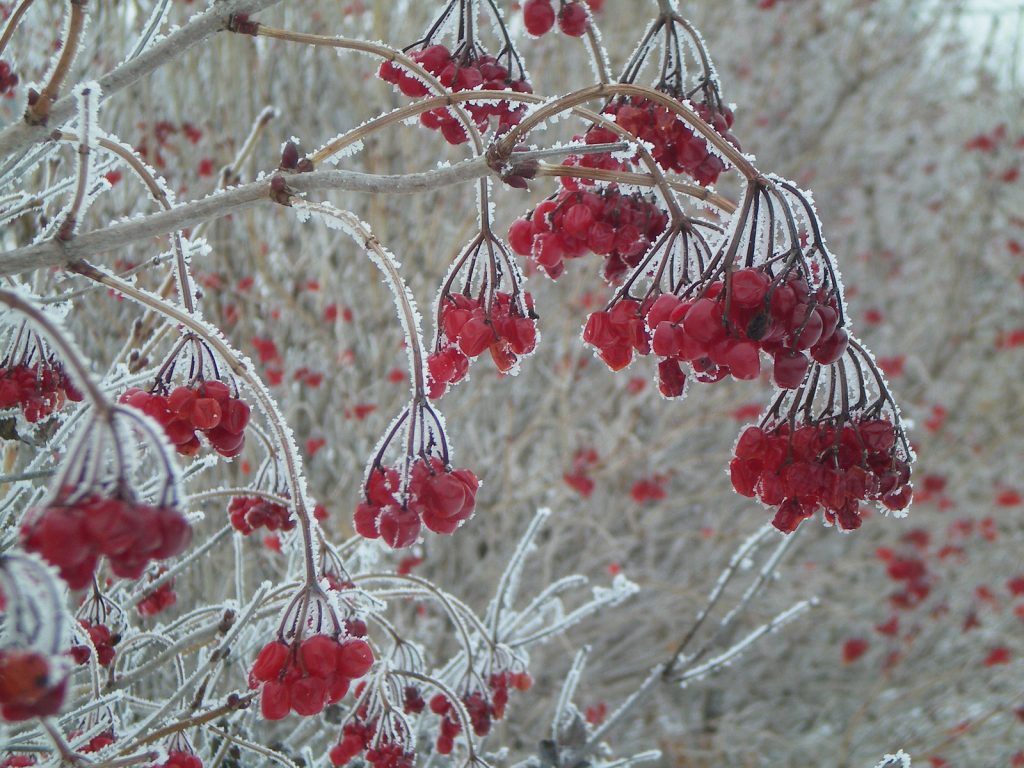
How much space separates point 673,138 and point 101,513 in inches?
39.3

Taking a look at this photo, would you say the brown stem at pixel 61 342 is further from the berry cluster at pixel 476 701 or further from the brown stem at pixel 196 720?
the berry cluster at pixel 476 701

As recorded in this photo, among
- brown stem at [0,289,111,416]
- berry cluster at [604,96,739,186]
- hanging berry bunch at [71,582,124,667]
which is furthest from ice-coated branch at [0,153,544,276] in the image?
hanging berry bunch at [71,582,124,667]

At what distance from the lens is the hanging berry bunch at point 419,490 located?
1.15 m

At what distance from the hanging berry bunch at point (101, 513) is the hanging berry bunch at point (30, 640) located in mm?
35

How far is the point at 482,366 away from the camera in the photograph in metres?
4.90

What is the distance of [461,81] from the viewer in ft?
4.94

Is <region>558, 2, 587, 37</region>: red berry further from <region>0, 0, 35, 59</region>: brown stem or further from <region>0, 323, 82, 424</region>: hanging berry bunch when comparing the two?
<region>0, 323, 82, 424</region>: hanging berry bunch

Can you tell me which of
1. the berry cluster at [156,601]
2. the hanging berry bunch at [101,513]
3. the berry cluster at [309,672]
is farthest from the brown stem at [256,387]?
the berry cluster at [156,601]

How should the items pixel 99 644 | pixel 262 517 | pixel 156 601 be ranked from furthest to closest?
1. pixel 156 601
2. pixel 262 517
3. pixel 99 644

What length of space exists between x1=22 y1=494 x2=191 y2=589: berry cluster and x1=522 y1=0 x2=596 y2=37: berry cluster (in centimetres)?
111

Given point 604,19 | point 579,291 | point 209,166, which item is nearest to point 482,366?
point 579,291

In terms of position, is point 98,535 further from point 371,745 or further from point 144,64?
point 371,745

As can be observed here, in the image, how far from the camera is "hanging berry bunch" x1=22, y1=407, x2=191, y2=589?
77 centimetres

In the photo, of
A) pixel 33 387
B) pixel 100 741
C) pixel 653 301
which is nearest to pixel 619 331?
pixel 653 301
